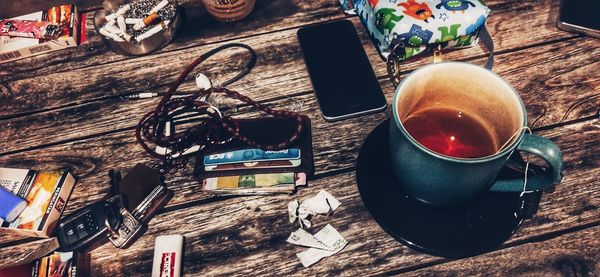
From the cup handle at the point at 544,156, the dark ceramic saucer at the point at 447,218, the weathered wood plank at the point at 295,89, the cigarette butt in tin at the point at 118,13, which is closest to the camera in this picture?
the cup handle at the point at 544,156

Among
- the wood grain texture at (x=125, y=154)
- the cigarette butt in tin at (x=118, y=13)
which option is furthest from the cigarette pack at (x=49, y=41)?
the wood grain texture at (x=125, y=154)

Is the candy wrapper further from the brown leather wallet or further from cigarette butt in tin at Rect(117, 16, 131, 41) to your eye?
the brown leather wallet

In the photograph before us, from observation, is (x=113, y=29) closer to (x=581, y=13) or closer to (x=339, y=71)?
(x=339, y=71)

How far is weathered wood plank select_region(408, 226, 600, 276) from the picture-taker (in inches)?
29.1

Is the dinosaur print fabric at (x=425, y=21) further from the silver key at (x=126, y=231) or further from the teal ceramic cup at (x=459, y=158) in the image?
the silver key at (x=126, y=231)

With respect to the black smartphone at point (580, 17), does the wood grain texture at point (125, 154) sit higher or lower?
lower

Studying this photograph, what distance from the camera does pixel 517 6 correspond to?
1089mm

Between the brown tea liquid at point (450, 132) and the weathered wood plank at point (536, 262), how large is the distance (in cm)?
18

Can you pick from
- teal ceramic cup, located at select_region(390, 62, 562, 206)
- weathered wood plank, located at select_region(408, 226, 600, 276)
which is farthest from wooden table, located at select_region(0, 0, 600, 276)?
teal ceramic cup, located at select_region(390, 62, 562, 206)

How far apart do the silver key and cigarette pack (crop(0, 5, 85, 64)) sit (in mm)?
513

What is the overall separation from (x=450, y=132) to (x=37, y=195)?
769 mm

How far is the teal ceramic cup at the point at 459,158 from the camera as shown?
0.60 meters

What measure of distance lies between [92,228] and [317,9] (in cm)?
73

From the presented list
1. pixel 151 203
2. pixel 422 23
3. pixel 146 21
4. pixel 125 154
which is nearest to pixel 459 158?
pixel 422 23
